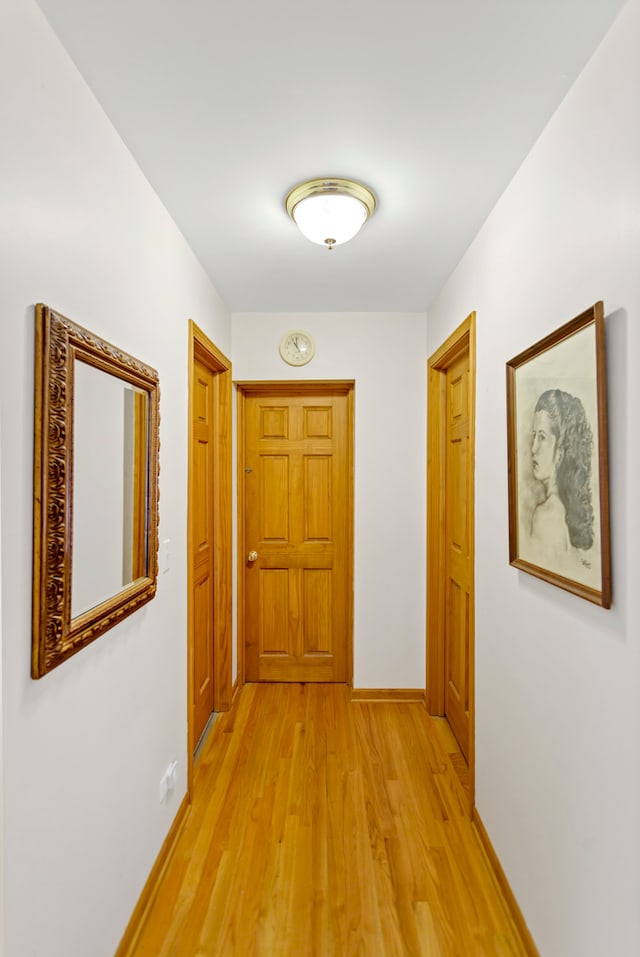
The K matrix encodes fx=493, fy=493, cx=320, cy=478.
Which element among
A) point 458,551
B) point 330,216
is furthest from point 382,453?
point 330,216

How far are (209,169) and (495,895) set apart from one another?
2595mm

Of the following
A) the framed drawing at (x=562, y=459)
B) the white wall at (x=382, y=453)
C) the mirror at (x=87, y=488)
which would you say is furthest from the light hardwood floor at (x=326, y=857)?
the framed drawing at (x=562, y=459)

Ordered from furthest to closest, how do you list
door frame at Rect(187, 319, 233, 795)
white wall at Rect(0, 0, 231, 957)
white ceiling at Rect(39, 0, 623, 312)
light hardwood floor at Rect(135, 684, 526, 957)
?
door frame at Rect(187, 319, 233, 795) → light hardwood floor at Rect(135, 684, 526, 957) → white ceiling at Rect(39, 0, 623, 312) → white wall at Rect(0, 0, 231, 957)

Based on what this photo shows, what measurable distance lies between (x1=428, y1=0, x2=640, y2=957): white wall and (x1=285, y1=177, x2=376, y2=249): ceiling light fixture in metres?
0.50

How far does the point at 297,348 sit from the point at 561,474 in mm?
2119

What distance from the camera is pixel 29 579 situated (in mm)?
986

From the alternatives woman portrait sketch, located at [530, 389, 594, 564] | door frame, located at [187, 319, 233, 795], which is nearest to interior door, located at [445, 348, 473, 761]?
woman portrait sketch, located at [530, 389, 594, 564]

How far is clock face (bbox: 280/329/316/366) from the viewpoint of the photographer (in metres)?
3.08

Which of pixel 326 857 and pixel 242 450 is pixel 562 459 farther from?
pixel 242 450

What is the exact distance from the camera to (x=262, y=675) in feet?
10.9

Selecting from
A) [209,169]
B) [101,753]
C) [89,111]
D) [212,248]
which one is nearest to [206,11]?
[89,111]

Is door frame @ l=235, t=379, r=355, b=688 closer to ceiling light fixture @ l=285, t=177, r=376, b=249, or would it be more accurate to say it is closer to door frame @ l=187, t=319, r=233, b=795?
door frame @ l=187, t=319, r=233, b=795

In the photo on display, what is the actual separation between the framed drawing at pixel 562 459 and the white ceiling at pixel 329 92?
2.04 feet

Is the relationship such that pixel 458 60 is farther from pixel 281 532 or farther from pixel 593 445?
pixel 281 532
